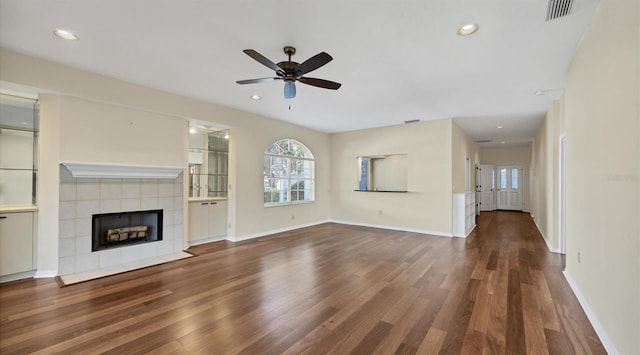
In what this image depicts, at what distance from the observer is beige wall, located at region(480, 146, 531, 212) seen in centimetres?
1038

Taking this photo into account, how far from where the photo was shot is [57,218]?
3.49 metres

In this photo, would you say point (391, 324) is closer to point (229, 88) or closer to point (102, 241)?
point (229, 88)

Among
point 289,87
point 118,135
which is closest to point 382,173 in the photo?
point 289,87

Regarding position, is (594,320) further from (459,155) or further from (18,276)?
(18,276)

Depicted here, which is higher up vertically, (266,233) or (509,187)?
(509,187)

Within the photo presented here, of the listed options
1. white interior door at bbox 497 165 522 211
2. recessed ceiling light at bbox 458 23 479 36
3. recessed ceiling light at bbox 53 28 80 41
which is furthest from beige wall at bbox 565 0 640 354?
white interior door at bbox 497 165 522 211

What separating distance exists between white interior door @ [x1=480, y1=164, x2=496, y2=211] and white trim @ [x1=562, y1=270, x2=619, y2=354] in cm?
864

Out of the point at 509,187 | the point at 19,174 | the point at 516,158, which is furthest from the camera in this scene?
the point at 509,187

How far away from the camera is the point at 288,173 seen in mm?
6836

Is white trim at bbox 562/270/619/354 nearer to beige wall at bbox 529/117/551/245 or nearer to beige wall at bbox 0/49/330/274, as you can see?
beige wall at bbox 529/117/551/245

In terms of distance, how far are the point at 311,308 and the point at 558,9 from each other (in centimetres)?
339

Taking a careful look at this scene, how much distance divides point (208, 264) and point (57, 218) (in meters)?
1.99

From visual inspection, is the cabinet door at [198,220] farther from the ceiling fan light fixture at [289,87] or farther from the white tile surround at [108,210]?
the ceiling fan light fixture at [289,87]

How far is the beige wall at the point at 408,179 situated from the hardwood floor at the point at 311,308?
1.92 metres
